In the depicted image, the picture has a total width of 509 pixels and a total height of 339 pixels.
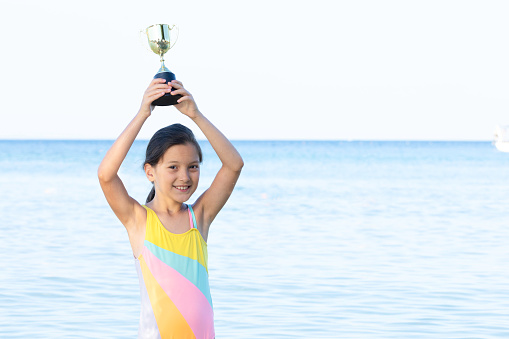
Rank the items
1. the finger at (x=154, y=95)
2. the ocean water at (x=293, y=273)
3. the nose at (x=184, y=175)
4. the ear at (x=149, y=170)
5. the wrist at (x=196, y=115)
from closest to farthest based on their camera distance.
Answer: the finger at (x=154, y=95)
the wrist at (x=196, y=115)
the nose at (x=184, y=175)
the ear at (x=149, y=170)
the ocean water at (x=293, y=273)

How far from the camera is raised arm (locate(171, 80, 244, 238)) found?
9.82ft

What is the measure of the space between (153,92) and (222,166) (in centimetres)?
48

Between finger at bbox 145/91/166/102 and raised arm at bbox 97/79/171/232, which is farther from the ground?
finger at bbox 145/91/166/102

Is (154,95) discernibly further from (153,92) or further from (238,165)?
(238,165)

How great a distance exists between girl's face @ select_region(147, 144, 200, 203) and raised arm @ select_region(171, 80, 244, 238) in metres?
0.10

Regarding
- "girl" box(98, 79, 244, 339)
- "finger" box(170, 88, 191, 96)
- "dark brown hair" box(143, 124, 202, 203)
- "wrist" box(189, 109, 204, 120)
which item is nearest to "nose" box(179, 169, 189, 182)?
"girl" box(98, 79, 244, 339)

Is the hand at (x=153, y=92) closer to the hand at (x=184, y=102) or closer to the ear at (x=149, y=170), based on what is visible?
the hand at (x=184, y=102)

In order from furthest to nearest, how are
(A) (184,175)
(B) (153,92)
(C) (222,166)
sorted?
(C) (222,166) → (A) (184,175) → (B) (153,92)

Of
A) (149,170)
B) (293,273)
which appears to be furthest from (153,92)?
(293,273)

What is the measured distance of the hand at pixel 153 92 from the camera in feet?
9.38

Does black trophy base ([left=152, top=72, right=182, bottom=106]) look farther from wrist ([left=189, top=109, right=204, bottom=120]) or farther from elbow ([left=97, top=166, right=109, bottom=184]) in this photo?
elbow ([left=97, top=166, right=109, bottom=184])

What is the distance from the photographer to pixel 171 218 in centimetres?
311

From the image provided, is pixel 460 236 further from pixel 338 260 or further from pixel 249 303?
pixel 249 303

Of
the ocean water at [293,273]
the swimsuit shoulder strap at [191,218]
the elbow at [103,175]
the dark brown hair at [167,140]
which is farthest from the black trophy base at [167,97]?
the ocean water at [293,273]
